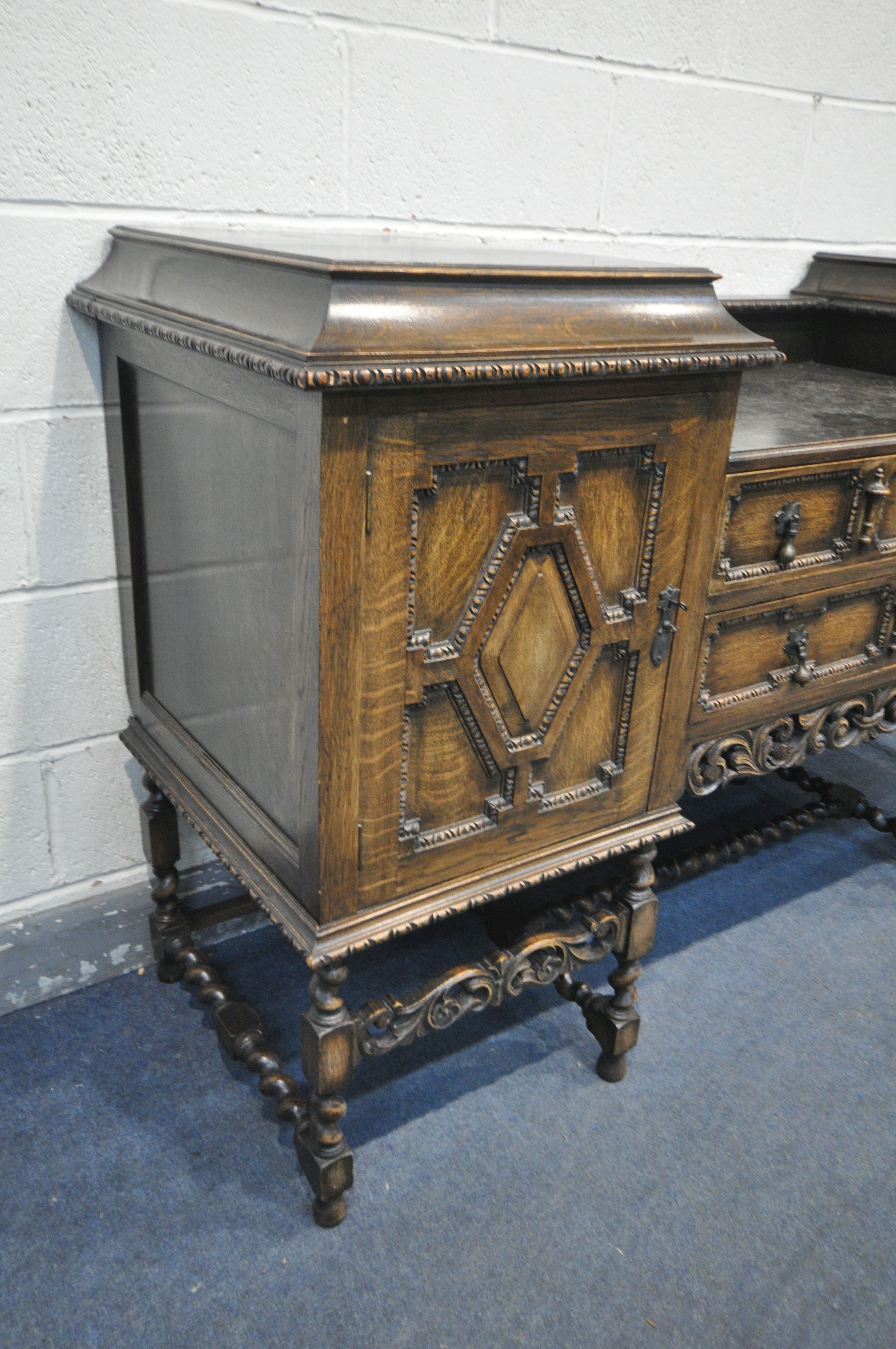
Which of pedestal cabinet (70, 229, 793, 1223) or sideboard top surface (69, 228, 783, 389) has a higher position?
sideboard top surface (69, 228, 783, 389)

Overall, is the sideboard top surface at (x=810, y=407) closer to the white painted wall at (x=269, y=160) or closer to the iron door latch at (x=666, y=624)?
the iron door latch at (x=666, y=624)

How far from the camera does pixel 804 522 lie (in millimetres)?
1480

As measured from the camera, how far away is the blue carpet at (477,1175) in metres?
1.26

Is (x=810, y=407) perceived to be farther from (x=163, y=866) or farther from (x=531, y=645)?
(x=163, y=866)

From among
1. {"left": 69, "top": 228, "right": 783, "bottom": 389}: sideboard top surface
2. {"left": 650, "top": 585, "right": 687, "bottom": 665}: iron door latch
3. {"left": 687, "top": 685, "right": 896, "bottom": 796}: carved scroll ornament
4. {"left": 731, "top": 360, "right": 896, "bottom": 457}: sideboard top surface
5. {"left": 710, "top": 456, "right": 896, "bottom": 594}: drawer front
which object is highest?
{"left": 69, "top": 228, "right": 783, "bottom": 389}: sideboard top surface

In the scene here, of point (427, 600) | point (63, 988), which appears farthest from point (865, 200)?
point (63, 988)

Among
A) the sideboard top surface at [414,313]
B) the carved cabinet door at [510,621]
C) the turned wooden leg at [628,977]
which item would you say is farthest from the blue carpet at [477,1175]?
the sideboard top surface at [414,313]

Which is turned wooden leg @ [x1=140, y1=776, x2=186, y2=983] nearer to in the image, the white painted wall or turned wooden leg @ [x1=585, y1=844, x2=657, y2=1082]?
the white painted wall

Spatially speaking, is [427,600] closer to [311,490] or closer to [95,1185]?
[311,490]

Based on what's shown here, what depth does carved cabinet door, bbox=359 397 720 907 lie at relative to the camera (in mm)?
1049

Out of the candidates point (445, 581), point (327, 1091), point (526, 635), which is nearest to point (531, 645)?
point (526, 635)

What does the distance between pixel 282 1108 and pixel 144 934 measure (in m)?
0.50

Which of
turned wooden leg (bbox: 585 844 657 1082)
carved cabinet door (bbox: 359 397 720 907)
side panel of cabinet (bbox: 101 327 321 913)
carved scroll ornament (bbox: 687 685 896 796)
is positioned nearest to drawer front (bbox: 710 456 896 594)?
carved cabinet door (bbox: 359 397 720 907)

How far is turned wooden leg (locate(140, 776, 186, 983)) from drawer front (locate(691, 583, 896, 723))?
0.84m
